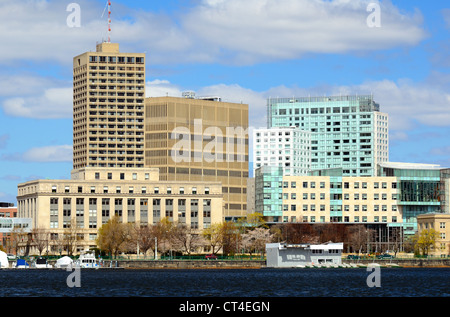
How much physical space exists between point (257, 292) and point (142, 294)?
15475 mm

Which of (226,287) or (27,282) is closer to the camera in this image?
(226,287)

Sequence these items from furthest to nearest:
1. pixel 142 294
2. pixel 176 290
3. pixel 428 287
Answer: pixel 428 287 → pixel 176 290 → pixel 142 294

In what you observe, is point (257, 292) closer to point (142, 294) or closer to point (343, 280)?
point (142, 294)

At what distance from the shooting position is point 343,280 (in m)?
160
